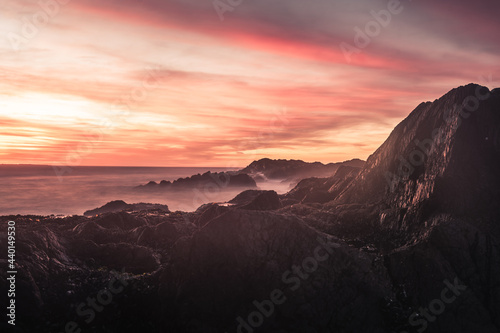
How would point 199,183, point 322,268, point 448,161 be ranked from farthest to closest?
point 199,183 < point 448,161 < point 322,268

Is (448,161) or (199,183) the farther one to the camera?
(199,183)

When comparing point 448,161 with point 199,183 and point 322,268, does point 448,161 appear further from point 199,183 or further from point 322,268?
point 199,183

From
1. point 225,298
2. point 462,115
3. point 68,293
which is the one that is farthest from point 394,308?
point 68,293

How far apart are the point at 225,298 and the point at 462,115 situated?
1874 centimetres

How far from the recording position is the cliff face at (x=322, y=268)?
1576cm

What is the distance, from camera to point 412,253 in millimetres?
18000

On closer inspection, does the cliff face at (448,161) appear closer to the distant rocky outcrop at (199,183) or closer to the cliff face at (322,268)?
the cliff face at (322,268)

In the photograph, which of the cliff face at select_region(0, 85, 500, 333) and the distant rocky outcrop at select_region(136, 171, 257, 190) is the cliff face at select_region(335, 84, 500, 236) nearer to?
the cliff face at select_region(0, 85, 500, 333)

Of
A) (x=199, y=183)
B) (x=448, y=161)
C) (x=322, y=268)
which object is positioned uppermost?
(x=199, y=183)

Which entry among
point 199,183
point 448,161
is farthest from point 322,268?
point 199,183

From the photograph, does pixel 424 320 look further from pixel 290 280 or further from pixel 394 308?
pixel 290 280

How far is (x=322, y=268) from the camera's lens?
56.9 feet

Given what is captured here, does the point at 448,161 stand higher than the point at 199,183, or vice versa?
the point at 199,183

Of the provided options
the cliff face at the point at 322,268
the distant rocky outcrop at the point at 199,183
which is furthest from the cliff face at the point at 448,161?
the distant rocky outcrop at the point at 199,183
